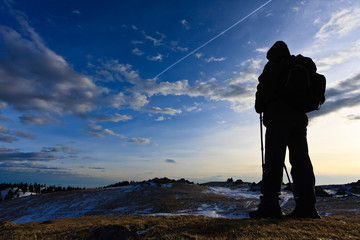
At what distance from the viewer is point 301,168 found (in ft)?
16.3

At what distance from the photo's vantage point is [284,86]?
4.93m

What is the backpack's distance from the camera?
15.6ft

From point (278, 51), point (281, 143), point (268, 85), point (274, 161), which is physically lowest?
point (274, 161)

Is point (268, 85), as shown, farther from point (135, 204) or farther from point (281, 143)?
point (135, 204)

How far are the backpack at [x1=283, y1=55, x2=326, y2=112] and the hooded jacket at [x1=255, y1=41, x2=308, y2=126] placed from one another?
0.11 metres

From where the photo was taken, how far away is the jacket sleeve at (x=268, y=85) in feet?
16.3

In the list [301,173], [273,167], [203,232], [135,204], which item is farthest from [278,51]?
[135,204]

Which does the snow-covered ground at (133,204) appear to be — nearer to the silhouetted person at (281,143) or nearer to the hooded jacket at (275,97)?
the silhouetted person at (281,143)

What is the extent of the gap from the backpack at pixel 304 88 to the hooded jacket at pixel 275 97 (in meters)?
0.11

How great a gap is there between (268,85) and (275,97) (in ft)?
0.95

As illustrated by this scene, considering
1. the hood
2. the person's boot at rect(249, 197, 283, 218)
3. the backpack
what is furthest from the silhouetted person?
the hood

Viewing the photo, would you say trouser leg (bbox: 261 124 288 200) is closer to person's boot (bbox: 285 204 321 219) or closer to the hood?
person's boot (bbox: 285 204 321 219)

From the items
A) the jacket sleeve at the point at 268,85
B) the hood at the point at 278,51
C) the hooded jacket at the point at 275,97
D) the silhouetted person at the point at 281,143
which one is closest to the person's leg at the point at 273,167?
the silhouetted person at the point at 281,143

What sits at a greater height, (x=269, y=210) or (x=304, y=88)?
(x=304, y=88)
